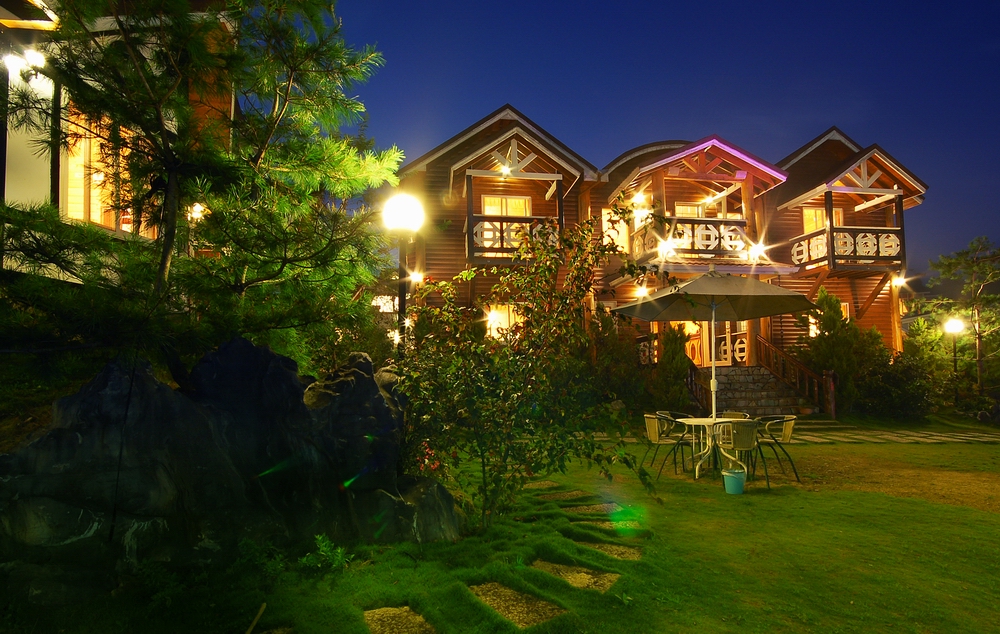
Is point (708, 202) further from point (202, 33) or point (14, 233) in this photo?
point (14, 233)

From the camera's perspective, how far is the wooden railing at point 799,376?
540 inches

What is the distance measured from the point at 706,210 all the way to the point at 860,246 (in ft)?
14.5

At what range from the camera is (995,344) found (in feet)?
56.0

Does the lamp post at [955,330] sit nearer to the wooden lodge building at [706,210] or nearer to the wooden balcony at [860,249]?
the wooden lodge building at [706,210]

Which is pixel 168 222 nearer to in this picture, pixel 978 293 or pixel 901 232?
pixel 901 232

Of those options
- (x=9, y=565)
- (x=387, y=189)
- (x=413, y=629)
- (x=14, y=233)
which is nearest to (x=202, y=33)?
(x=14, y=233)

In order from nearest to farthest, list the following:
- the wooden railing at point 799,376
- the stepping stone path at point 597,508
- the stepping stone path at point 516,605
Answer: the stepping stone path at point 516,605, the stepping stone path at point 597,508, the wooden railing at point 799,376

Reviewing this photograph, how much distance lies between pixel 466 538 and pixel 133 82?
12.3 ft

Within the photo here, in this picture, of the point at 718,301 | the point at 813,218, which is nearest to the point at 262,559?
the point at 718,301

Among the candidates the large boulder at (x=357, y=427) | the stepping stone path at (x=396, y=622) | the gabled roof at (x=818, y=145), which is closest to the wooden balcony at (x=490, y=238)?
the gabled roof at (x=818, y=145)

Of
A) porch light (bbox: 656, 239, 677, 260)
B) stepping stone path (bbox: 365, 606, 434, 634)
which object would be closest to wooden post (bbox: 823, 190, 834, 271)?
porch light (bbox: 656, 239, 677, 260)

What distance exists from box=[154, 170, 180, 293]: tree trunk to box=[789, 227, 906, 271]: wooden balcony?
17.0 m

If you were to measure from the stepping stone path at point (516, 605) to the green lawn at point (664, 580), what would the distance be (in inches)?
1.9

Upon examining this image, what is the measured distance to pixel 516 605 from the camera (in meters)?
3.08
